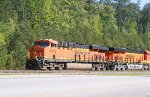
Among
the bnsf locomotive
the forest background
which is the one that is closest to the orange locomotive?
the bnsf locomotive

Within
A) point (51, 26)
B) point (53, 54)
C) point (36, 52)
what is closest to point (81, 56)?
point (53, 54)

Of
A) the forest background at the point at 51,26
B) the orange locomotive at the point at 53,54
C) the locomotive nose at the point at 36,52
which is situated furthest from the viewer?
the forest background at the point at 51,26

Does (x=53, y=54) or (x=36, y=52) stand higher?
(x=36, y=52)

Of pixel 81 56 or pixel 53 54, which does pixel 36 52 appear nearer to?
pixel 53 54

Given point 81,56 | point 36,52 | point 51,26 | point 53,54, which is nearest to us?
point 36,52

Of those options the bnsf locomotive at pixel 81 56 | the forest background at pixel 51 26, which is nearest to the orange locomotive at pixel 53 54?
the bnsf locomotive at pixel 81 56

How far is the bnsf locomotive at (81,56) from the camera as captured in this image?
3659 centimetres

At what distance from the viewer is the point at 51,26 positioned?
66750 mm

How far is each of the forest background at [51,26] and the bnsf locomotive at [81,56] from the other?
5.77 meters

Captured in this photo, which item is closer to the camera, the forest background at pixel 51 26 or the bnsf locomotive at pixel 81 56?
the bnsf locomotive at pixel 81 56

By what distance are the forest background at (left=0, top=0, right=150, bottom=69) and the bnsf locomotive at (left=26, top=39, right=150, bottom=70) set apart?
5.77 meters

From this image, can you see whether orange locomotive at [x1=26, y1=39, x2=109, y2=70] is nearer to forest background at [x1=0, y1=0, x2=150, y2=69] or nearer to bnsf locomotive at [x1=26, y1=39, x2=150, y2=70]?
bnsf locomotive at [x1=26, y1=39, x2=150, y2=70]

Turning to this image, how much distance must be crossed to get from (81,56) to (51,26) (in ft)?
82.8

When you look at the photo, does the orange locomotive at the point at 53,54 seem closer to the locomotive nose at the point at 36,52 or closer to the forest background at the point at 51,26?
the locomotive nose at the point at 36,52
